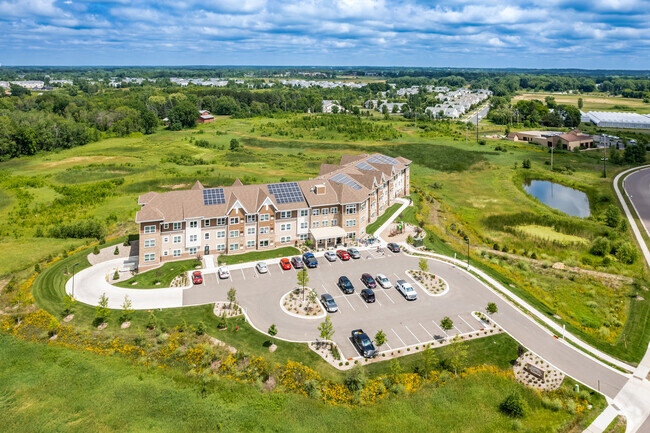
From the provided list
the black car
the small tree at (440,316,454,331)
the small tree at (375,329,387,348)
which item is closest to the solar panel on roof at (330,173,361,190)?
the black car

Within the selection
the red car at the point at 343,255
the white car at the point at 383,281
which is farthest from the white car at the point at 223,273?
the white car at the point at 383,281

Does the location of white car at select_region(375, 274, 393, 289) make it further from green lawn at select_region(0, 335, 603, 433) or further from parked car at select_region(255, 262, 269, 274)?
green lawn at select_region(0, 335, 603, 433)

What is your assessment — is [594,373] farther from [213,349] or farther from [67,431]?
[67,431]

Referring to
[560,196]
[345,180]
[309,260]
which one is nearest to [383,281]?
[309,260]

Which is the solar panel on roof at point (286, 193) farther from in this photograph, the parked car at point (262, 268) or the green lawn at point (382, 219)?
the green lawn at point (382, 219)

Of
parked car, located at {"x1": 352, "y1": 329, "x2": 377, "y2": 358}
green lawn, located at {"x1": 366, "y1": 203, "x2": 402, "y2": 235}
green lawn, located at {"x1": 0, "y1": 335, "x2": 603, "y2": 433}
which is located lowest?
green lawn, located at {"x1": 0, "y1": 335, "x2": 603, "y2": 433}

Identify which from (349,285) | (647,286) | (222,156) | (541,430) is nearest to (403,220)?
(349,285)

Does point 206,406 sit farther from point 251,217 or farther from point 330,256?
point 251,217
